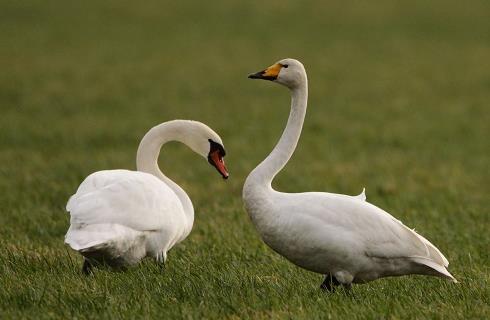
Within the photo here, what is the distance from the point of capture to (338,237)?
596cm

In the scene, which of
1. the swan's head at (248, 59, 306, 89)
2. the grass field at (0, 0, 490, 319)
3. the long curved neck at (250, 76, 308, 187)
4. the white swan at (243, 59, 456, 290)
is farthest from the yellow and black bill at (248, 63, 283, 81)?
the grass field at (0, 0, 490, 319)

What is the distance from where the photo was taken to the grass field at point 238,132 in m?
5.93

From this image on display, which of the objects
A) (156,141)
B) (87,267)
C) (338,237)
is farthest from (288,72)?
(87,267)

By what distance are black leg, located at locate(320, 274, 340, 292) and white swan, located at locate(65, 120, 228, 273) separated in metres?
1.14

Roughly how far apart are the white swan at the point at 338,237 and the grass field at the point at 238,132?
0.17 meters

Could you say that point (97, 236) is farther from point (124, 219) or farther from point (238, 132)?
point (238, 132)

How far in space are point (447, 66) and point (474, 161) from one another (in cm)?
1364

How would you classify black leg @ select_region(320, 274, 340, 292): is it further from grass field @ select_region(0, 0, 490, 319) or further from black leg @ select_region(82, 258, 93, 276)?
black leg @ select_region(82, 258, 93, 276)

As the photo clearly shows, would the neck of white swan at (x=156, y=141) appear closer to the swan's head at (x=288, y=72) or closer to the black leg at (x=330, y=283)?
the swan's head at (x=288, y=72)

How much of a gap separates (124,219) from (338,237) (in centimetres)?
133

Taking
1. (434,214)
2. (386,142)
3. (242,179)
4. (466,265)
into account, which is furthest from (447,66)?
(466,265)

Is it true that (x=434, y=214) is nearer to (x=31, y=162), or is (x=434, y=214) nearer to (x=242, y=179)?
(x=242, y=179)

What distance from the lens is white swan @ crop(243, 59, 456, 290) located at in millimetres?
5988

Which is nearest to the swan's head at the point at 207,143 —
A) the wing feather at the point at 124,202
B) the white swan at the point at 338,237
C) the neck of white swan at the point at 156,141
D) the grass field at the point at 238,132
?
the neck of white swan at the point at 156,141
